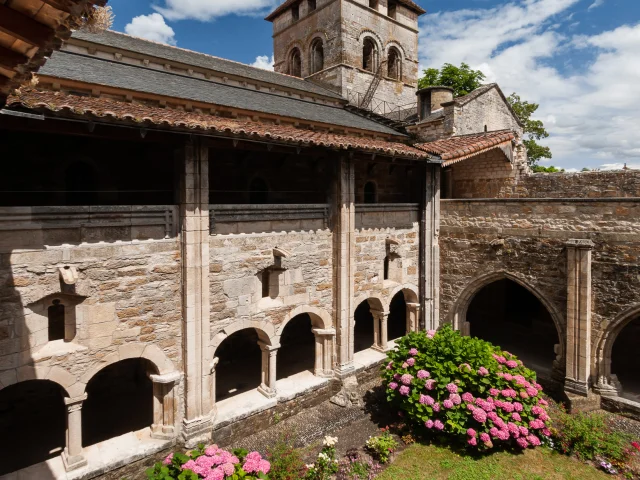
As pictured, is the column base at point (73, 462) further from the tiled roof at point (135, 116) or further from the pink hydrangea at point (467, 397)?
the pink hydrangea at point (467, 397)

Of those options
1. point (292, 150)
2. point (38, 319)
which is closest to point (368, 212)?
point (292, 150)

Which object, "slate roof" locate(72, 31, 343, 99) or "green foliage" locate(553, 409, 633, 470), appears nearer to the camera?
"green foliage" locate(553, 409, 633, 470)

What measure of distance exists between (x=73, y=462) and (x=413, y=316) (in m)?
8.99

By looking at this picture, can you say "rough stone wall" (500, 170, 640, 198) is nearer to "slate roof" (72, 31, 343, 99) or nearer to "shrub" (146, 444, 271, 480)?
"slate roof" (72, 31, 343, 99)

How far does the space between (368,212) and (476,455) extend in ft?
19.4

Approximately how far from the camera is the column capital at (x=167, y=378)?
24.0 feet

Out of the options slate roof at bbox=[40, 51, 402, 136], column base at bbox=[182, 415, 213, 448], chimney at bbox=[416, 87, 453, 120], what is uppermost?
chimney at bbox=[416, 87, 453, 120]

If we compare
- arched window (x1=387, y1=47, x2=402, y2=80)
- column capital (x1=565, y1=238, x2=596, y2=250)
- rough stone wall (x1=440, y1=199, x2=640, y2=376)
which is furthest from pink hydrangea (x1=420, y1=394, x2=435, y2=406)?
arched window (x1=387, y1=47, x2=402, y2=80)

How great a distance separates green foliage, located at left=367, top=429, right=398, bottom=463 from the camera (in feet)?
25.4

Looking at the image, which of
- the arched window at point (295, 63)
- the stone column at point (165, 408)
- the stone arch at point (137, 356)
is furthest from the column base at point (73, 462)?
the arched window at point (295, 63)

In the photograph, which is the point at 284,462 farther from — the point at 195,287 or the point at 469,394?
the point at 469,394

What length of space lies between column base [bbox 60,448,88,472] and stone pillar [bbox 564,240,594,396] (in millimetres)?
10522

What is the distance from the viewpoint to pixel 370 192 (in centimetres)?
1263

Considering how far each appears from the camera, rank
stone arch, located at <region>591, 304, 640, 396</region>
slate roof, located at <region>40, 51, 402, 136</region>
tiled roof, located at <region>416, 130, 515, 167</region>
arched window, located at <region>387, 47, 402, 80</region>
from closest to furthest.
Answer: slate roof, located at <region>40, 51, 402, 136</region> < stone arch, located at <region>591, 304, 640, 396</region> < tiled roof, located at <region>416, 130, 515, 167</region> < arched window, located at <region>387, 47, 402, 80</region>
